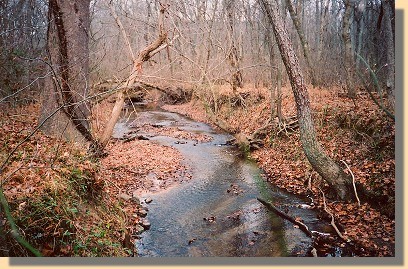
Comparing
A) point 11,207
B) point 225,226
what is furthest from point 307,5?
point 11,207

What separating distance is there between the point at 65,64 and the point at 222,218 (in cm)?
456

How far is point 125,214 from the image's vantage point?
5.75 m

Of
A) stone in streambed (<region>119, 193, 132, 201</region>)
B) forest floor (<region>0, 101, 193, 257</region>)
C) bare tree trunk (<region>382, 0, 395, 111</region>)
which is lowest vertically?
stone in streambed (<region>119, 193, 132, 201</region>)

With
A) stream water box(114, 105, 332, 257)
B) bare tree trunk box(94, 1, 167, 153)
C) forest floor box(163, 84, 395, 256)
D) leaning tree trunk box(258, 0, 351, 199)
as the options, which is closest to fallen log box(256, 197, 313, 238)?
stream water box(114, 105, 332, 257)

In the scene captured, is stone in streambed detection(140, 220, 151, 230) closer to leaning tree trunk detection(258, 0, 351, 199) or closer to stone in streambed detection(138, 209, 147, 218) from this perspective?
stone in streambed detection(138, 209, 147, 218)

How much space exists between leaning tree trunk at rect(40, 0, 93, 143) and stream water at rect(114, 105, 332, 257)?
2.59 m

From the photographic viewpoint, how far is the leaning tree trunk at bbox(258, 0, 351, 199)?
20.6ft

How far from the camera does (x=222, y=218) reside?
247 inches

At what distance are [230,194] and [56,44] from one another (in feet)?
16.8

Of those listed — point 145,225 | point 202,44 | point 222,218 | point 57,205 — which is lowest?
point 222,218

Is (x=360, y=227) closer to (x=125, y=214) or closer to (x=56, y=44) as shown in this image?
(x=125, y=214)

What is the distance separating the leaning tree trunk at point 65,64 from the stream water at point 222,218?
2593mm

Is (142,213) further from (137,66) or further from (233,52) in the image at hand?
(233,52)

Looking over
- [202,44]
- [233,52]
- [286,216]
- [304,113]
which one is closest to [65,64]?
[304,113]
